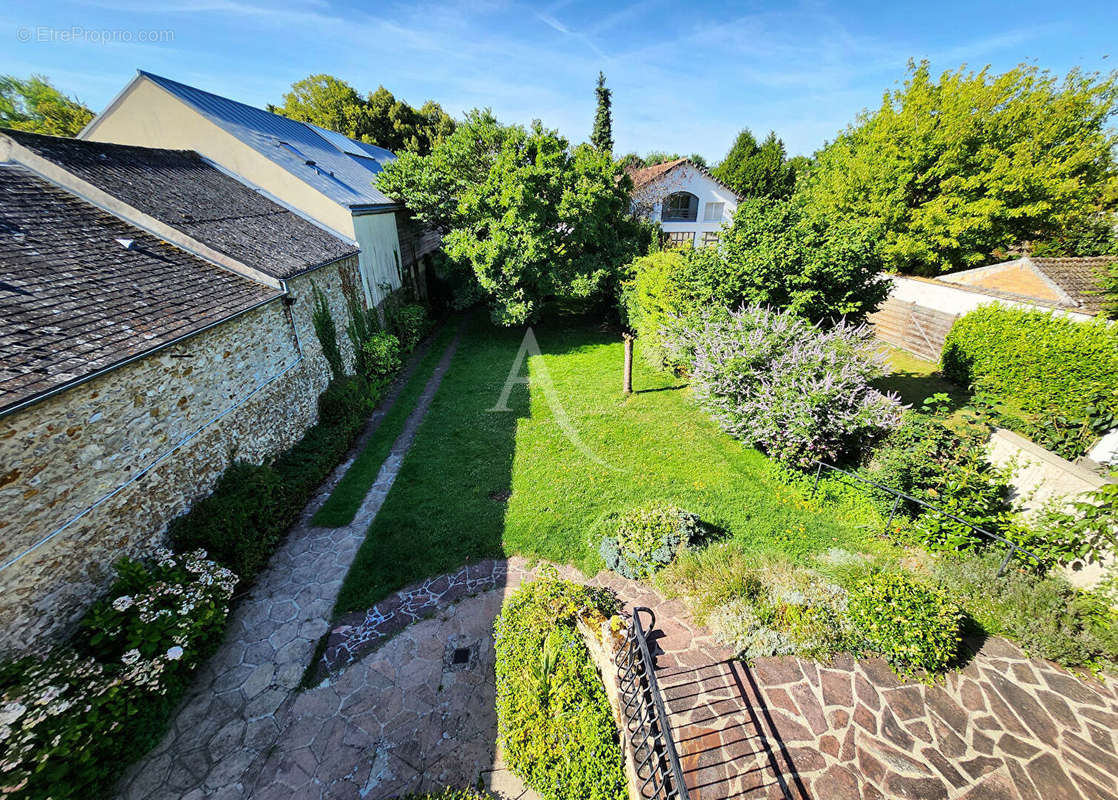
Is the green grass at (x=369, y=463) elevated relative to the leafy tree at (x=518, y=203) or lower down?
lower down

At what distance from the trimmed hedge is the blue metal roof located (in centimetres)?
898

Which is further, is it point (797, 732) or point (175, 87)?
point (175, 87)

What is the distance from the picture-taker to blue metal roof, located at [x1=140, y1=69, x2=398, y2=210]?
572 inches

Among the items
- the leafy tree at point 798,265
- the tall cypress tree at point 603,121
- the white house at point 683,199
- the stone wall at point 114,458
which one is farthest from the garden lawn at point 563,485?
the tall cypress tree at point 603,121

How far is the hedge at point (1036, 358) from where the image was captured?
873cm

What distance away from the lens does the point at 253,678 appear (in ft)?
19.9

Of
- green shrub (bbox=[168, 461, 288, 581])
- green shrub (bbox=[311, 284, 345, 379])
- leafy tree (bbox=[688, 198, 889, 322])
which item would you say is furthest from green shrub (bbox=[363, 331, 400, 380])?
leafy tree (bbox=[688, 198, 889, 322])

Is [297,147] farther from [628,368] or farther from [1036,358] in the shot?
[1036,358]

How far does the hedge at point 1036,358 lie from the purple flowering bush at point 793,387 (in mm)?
3326

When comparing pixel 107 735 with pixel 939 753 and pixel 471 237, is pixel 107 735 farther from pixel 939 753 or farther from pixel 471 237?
pixel 471 237

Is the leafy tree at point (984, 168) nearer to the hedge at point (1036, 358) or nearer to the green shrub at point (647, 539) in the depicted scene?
the hedge at point (1036, 358)

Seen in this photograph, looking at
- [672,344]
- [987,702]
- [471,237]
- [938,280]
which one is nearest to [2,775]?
[987,702]

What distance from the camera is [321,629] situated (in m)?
6.78

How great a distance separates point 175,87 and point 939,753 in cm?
2419
